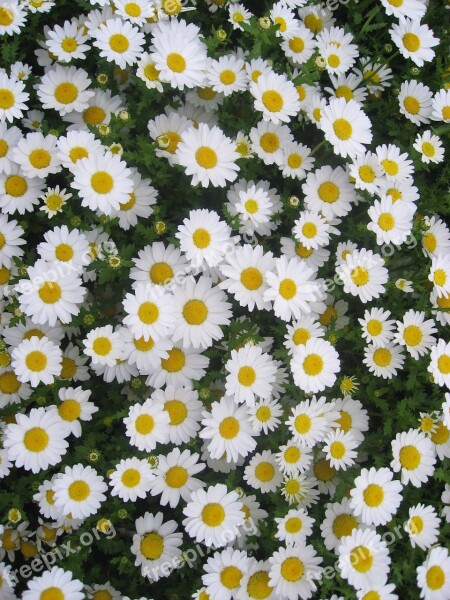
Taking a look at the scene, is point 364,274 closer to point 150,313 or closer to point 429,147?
point 429,147

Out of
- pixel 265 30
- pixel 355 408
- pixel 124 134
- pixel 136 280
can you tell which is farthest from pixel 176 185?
pixel 355 408

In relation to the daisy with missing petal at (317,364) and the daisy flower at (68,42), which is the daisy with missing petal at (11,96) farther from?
the daisy with missing petal at (317,364)

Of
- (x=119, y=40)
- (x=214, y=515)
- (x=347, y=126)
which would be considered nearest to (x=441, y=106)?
(x=347, y=126)

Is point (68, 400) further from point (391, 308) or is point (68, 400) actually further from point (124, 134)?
point (391, 308)

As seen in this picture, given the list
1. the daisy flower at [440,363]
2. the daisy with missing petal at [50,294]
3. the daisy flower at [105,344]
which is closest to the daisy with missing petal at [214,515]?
the daisy flower at [105,344]

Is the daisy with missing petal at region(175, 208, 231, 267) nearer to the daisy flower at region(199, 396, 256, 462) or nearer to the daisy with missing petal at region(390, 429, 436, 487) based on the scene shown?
the daisy flower at region(199, 396, 256, 462)

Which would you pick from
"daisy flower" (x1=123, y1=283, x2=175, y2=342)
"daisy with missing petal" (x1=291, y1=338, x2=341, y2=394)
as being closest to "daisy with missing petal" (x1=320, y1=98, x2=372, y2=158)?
"daisy with missing petal" (x1=291, y1=338, x2=341, y2=394)
